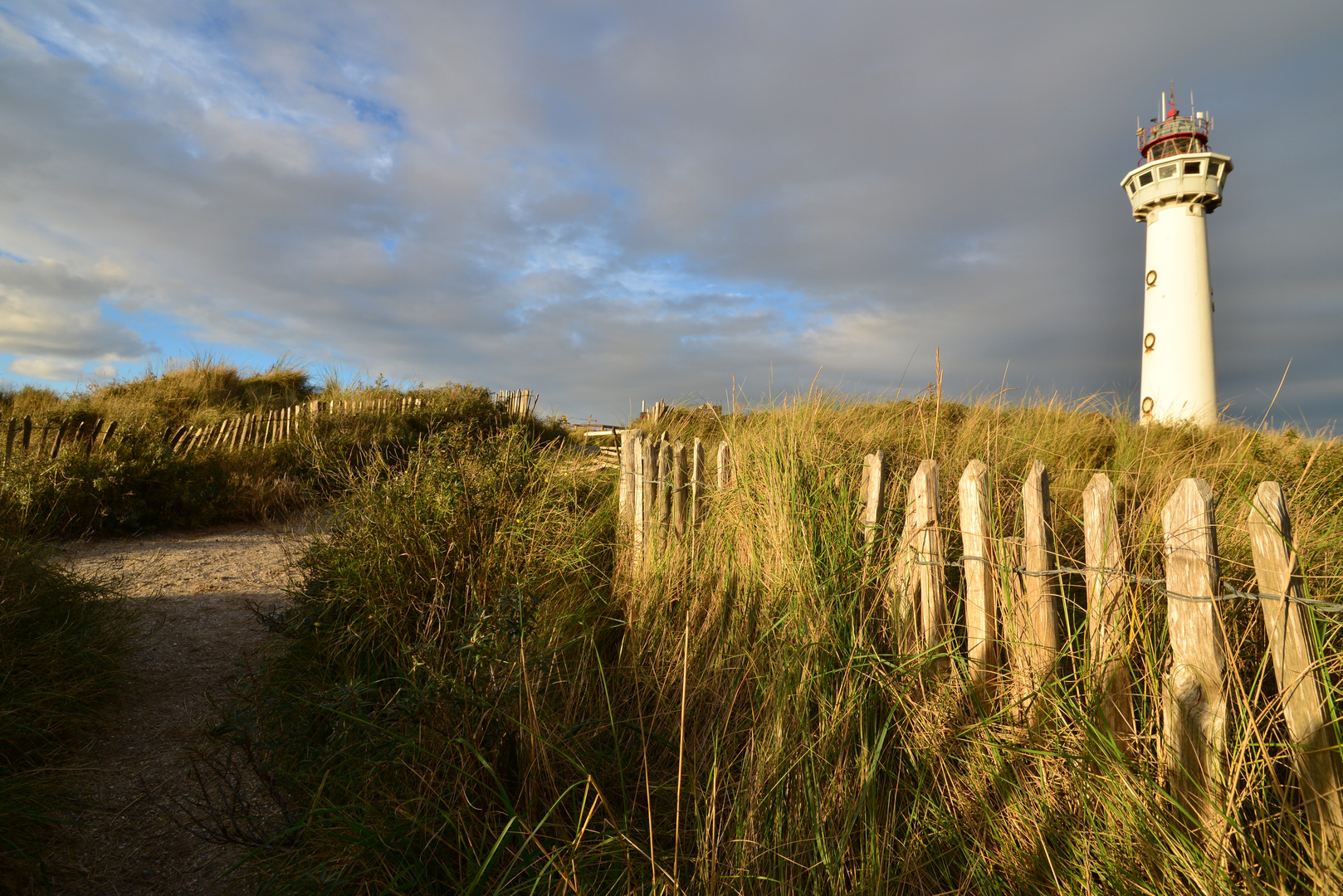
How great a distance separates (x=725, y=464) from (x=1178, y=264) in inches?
688

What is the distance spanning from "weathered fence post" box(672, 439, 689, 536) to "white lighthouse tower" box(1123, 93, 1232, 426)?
1469 cm

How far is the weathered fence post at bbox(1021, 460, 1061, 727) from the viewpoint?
2.26 m

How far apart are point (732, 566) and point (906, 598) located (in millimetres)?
894

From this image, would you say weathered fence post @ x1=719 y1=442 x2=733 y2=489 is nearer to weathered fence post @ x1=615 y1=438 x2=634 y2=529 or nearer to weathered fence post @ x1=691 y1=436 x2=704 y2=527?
weathered fence post @ x1=691 y1=436 x2=704 y2=527

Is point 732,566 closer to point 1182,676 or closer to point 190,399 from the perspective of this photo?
point 1182,676

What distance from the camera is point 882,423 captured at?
5266 millimetres

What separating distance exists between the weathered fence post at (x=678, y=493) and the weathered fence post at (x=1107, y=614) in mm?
2413

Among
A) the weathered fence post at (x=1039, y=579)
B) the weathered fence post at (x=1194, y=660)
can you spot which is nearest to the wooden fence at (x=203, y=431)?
the weathered fence post at (x=1039, y=579)

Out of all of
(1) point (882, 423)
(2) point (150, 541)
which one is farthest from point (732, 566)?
(2) point (150, 541)

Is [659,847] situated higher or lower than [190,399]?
lower

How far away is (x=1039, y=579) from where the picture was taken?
2.29 m

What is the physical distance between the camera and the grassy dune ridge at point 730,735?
187 cm

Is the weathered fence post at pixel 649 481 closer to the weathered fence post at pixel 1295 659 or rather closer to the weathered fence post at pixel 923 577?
the weathered fence post at pixel 923 577

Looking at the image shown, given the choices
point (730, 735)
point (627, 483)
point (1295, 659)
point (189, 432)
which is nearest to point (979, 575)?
point (1295, 659)
